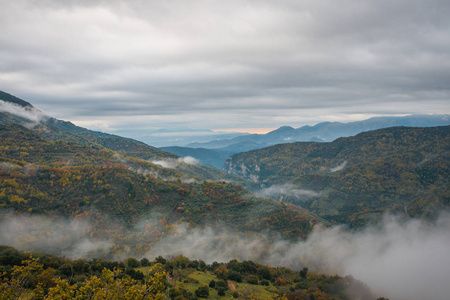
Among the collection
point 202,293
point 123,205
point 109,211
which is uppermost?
point 202,293

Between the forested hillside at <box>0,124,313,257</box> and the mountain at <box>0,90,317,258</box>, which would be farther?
the forested hillside at <box>0,124,313,257</box>

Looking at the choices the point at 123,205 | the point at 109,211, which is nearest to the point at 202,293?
the point at 109,211

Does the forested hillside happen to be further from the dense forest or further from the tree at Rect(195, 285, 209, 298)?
the tree at Rect(195, 285, 209, 298)

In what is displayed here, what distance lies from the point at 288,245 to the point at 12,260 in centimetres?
13066

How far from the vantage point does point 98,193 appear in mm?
169125

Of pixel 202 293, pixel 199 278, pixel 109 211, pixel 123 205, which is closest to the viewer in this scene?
pixel 202 293

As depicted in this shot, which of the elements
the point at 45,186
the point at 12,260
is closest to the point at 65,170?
the point at 45,186

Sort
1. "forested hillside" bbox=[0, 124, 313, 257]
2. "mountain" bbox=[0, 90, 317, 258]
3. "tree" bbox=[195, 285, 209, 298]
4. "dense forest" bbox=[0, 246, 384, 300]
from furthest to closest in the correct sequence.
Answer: "forested hillside" bbox=[0, 124, 313, 257], "mountain" bbox=[0, 90, 317, 258], "tree" bbox=[195, 285, 209, 298], "dense forest" bbox=[0, 246, 384, 300]

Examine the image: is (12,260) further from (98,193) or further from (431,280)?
(431,280)

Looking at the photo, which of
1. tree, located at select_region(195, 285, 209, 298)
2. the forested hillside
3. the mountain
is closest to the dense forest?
tree, located at select_region(195, 285, 209, 298)

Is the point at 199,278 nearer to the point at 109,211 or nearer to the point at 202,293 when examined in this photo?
the point at 202,293

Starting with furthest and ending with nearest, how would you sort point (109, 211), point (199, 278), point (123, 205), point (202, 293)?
point (123, 205)
point (109, 211)
point (199, 278)
point (202, 293)

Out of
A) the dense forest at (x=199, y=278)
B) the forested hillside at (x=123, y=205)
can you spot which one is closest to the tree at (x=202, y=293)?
the dense forest at (x=199, y=278)

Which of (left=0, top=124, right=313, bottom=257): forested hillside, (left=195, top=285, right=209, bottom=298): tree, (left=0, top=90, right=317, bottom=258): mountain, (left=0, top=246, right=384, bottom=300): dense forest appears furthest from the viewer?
(left=0, top=124, right=313, bottom=257): forested hillside
